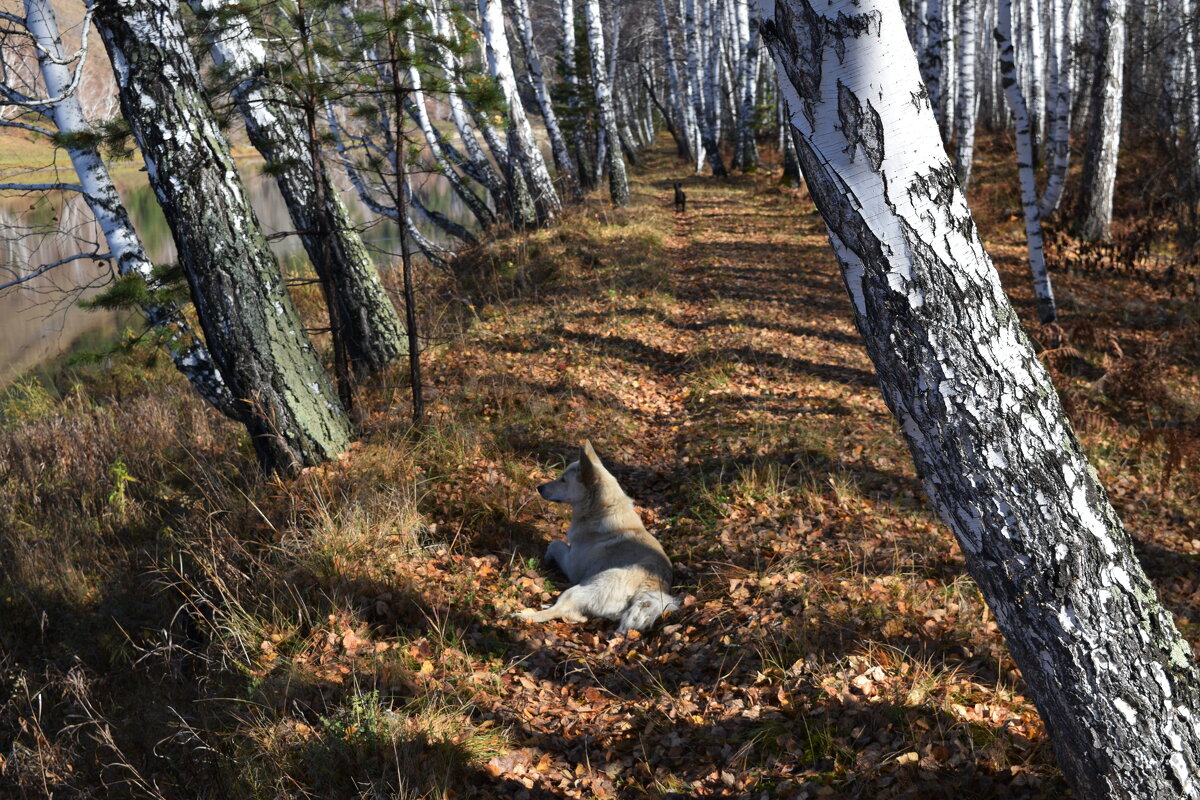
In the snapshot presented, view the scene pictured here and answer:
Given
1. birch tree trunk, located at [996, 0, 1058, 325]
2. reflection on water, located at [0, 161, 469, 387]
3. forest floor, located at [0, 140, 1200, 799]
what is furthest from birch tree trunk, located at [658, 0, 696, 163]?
forest floor, located at [0, 140, 1200, 799]

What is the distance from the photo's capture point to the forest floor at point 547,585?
375 cm


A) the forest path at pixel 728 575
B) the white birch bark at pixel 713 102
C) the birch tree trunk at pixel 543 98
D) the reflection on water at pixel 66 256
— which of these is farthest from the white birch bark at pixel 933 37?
the white birch bark at pixel 713 102

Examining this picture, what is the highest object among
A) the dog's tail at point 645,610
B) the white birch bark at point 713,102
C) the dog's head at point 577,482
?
the white birch bark at point 713,102

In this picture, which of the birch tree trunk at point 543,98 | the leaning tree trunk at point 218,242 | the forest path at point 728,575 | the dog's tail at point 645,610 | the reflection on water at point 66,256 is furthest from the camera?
the birch tree trunk at point 543,98

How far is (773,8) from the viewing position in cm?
251

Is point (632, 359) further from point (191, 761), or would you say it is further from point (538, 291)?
point (191, 761)

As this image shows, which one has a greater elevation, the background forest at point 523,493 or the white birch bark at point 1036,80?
the white birch bark at point 1036,80

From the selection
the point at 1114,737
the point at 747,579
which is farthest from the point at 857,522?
the point at 1114,737

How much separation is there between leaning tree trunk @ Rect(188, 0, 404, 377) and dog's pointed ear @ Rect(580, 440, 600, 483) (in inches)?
121

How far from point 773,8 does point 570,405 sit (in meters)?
5.60

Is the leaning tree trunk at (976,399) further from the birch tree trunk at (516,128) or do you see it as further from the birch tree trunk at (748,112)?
the birch tree trunk at (748,112)

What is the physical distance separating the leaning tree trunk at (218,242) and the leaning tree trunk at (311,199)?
748 mm

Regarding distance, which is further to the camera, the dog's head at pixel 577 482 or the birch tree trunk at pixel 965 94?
the birch tree trunk at pixel 965 94

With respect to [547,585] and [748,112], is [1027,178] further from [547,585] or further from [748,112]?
[748,112]
